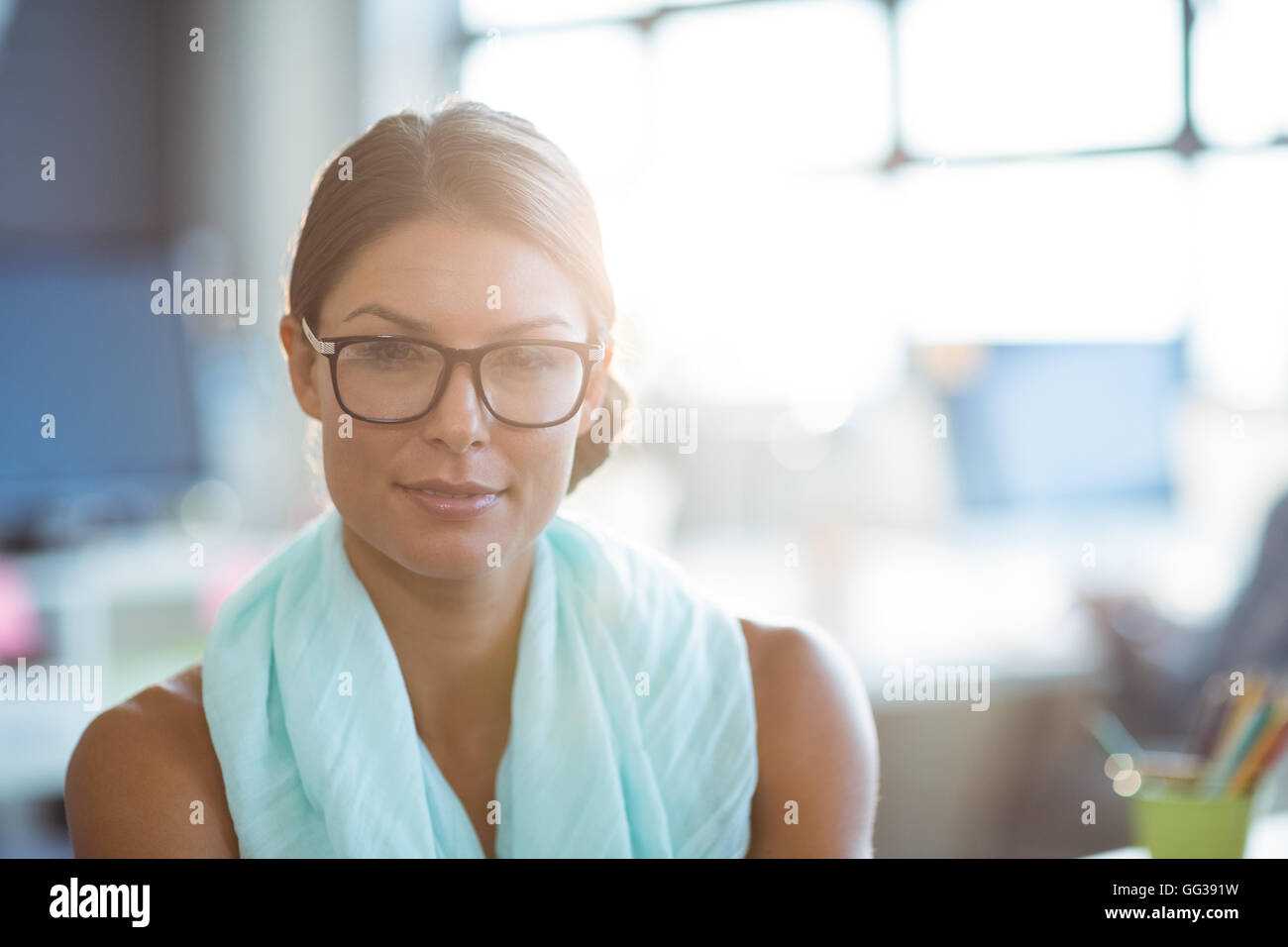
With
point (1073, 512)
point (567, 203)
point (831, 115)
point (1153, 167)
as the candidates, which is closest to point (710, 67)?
point (831, 115)

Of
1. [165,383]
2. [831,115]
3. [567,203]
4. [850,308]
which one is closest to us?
[567,203]

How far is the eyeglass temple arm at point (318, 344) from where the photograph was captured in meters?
0.80

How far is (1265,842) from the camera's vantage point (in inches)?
41.3

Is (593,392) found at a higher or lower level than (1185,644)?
higher

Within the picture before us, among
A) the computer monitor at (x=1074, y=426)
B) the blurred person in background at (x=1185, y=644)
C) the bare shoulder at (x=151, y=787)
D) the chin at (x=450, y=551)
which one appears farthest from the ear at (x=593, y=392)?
the computer monitor at (x=1074, y=426)

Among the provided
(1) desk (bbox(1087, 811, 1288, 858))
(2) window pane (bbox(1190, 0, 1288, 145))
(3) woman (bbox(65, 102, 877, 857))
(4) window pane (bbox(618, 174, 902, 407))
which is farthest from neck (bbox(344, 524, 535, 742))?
(2) window pane (bbox(1190, 0, 1288, 145))

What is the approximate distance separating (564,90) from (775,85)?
1.98m

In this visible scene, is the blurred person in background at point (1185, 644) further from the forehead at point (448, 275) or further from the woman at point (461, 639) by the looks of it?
the forehead at point (448, 275)

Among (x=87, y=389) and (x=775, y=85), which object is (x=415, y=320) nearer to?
(x=87, y=389)

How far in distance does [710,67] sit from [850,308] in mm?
733

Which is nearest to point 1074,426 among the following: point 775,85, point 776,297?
point 776,297

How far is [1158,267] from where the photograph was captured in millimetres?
2902

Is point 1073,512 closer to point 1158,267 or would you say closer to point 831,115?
point 1158,267

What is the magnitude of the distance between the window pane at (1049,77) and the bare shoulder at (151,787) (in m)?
2.19
